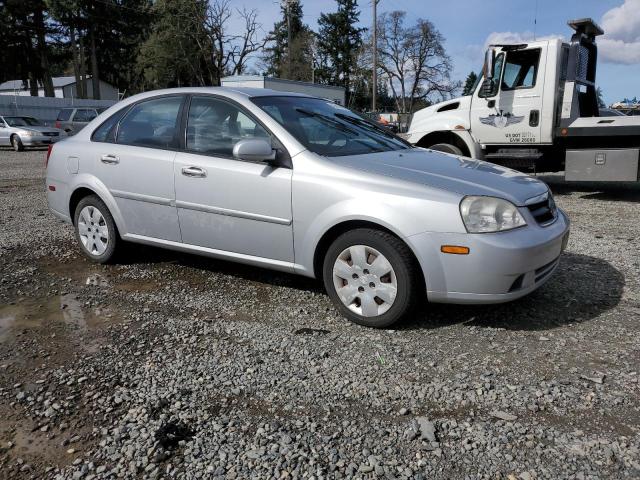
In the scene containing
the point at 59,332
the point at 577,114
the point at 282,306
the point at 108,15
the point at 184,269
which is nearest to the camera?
the point at 59,332

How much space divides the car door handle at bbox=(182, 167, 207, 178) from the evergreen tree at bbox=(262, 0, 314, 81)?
55397 millimetres

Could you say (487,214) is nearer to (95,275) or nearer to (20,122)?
(95,275)

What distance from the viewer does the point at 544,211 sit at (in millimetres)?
3891

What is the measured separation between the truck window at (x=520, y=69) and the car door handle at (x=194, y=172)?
22.1ft

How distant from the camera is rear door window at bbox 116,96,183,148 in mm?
4688

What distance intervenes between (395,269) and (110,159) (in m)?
2.89

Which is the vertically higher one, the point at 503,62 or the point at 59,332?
the point at 503,62

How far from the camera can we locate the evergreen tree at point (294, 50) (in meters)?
60.0

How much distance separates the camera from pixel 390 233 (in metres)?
3.63

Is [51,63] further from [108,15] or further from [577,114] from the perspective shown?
[577,114]

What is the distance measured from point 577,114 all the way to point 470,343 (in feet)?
23.4

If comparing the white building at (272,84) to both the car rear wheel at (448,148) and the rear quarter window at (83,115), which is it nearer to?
the rear quarter window at (83,115)

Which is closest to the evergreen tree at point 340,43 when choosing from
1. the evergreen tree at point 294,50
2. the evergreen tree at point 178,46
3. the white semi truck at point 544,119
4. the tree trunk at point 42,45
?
the evergreen tree at point 294,50

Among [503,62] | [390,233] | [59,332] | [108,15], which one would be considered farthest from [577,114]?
[108,15]
